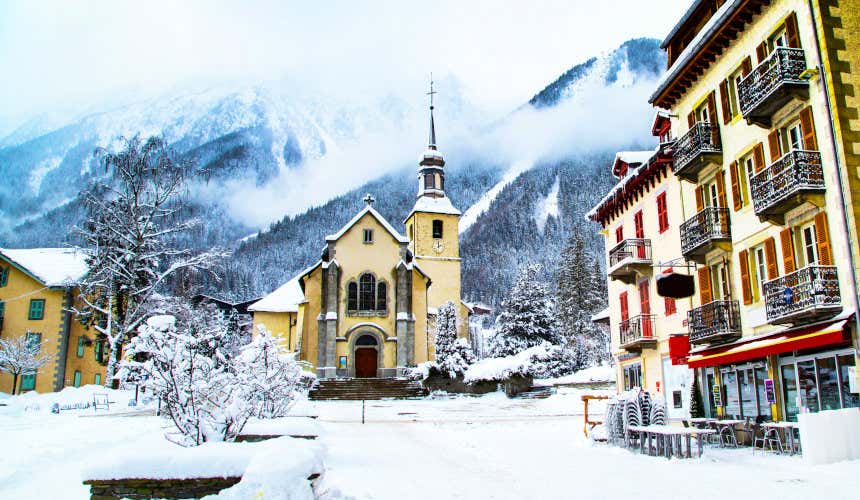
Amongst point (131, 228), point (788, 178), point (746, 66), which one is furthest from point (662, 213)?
point (131, 228)

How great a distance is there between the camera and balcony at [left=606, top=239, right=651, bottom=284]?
27.0 metres

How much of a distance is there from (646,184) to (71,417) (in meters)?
24.6

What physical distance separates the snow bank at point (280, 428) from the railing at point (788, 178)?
12.1m

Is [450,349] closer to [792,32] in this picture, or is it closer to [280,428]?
[792,32]

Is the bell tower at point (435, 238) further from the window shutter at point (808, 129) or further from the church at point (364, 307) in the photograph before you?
the window shutter at point (808, 129)

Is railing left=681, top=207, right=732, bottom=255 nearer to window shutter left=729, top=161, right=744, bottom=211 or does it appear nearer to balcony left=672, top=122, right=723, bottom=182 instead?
window shutter left=729, top=161, right=744, bottom=211

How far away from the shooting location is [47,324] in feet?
150

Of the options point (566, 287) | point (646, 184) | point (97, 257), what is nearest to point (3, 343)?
Answer: point (97, 257)

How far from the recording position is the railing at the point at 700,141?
20703 millimetres

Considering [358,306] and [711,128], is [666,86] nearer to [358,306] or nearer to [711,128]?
[711,128]

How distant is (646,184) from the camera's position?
1069 inches

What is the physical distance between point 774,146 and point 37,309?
45.4 m

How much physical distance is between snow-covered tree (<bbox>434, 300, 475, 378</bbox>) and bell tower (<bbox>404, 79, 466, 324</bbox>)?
1280 cm

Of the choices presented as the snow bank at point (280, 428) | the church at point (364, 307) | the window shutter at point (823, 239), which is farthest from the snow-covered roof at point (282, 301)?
the window shutter at point (823, 239)
